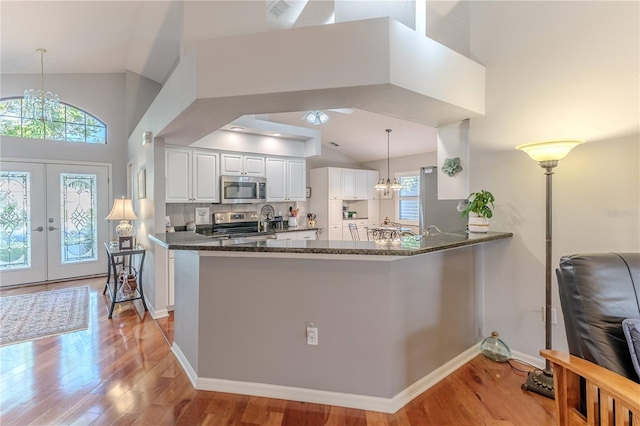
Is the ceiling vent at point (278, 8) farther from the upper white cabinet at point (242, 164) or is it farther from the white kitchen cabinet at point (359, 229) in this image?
the white kitchen cabinet at point (359, 229)

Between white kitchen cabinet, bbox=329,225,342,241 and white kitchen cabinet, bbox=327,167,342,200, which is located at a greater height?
white kitchen cabinet, bbox=327,167,342,200

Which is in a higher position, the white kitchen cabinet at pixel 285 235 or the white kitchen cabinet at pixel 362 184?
the white kitchen cabinet at pixel 362 184

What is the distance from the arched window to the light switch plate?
8.50ft

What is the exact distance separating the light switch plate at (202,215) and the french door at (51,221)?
7.37 feet

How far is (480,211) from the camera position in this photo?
251 cm

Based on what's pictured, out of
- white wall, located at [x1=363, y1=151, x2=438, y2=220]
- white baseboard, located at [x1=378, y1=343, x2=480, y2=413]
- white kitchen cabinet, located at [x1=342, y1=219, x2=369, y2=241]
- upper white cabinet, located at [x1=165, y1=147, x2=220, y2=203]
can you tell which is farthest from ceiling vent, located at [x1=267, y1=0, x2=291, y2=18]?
white kitchen cabinet, located at [x1=342, y1=219, x2=369, y2=241]

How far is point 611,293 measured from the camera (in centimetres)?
130

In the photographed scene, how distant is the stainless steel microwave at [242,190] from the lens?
4.60 meters

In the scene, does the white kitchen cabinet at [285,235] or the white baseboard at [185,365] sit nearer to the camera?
the white baseboard at [185,365]

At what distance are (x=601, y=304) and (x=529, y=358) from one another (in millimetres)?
1487

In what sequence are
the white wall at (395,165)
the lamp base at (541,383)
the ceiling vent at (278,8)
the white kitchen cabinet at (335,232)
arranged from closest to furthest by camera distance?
1. the lamp base at (541,383)
2. the ceiling vent at (278,8)
3. the white wall at (395,165)
4. the white kitchen cabinet at (335,232)

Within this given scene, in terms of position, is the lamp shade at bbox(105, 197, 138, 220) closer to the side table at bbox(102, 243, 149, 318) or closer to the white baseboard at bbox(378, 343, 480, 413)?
the side table at bbox(102, 243, 149, 318)

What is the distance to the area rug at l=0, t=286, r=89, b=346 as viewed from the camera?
310 centimetres

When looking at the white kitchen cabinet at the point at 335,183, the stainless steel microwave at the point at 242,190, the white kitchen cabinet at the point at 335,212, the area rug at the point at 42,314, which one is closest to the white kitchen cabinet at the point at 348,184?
the white kitchen cabinet at the point at 335,183
